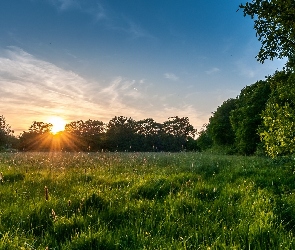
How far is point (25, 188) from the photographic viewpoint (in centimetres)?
647

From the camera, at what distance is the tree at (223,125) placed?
140ft

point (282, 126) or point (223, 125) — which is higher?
point (223, 125)

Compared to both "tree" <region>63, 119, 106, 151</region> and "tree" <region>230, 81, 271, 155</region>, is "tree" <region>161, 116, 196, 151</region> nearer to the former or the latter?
"tree" <region>63, 119, 106, 151</region>

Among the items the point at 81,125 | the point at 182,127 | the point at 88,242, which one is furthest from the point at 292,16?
the point at 182,127

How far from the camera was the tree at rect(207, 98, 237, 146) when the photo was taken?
140ft

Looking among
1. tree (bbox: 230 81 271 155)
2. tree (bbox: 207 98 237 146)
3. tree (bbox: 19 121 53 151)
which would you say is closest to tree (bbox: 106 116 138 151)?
tree (bbox: 19 121 53 151)

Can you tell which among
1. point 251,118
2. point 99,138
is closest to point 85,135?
point 99,138

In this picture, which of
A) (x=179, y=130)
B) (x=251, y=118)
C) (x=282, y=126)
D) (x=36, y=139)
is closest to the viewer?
(x=282, y=126)

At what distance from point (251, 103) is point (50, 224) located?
31.7 m

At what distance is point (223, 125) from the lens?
1682 inches

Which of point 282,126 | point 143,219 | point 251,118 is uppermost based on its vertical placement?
point 251,118

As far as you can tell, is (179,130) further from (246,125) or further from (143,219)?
(143,219)

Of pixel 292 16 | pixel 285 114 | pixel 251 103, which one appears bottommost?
pixel 285 114

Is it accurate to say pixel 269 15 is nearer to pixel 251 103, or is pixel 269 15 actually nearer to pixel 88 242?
pixel 88 242
